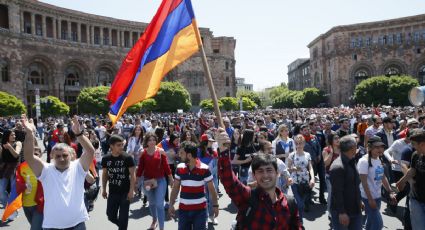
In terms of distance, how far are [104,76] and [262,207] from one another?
5737cm

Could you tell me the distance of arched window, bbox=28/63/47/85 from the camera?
48.0m

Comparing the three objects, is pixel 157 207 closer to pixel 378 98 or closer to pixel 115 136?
pixel 115 136

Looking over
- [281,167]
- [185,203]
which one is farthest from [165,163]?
[281,167]

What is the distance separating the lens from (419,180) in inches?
190

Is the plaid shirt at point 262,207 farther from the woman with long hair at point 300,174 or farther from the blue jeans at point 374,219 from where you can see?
the woman with long hair at point 300,174

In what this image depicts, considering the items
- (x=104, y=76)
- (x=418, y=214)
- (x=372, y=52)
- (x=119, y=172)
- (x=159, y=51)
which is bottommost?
(x=418, y=214)

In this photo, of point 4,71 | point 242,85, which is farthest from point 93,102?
point 242,85

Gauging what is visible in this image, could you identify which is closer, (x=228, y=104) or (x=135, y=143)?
(x=135, y=143)

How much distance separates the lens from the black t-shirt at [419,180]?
4773mm

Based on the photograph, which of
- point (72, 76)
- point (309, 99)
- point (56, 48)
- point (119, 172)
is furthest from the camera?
point (309, 99)

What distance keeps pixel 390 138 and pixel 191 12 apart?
6955 millimetres

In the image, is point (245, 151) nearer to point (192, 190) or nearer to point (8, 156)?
point (192, 190)

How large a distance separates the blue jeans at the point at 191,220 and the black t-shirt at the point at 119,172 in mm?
1246

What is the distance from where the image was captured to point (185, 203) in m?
5.33
